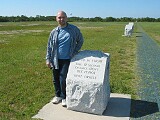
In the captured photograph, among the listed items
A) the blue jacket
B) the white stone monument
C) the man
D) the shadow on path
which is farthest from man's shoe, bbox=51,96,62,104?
the shadow on path

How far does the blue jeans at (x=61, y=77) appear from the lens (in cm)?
647

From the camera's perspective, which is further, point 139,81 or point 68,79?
point 139,81

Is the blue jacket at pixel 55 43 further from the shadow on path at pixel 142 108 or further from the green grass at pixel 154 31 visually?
the green grass at pixel 154 31

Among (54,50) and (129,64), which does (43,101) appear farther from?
(129,64)

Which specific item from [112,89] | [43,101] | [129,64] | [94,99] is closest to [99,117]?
[94,99]

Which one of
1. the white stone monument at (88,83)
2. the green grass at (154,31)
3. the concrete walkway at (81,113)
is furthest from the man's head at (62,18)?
the green grass at (154,31)

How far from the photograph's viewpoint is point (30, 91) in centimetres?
792

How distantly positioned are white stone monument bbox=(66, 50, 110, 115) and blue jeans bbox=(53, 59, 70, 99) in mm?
277

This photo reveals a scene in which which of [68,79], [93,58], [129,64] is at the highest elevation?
[93,58]

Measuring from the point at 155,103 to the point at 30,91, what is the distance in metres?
3.34

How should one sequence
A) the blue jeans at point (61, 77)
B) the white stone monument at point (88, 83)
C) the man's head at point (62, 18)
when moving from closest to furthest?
the white stone monument at point (88, 83), the man's head at point (62, 18), the blue jeans at point (61, 77)

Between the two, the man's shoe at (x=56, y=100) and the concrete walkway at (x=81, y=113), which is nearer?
the concrete walkway at (x=81, y=113)

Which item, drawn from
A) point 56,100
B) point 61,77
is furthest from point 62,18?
point 56,100

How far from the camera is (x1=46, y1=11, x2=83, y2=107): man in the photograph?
629 centimetres
